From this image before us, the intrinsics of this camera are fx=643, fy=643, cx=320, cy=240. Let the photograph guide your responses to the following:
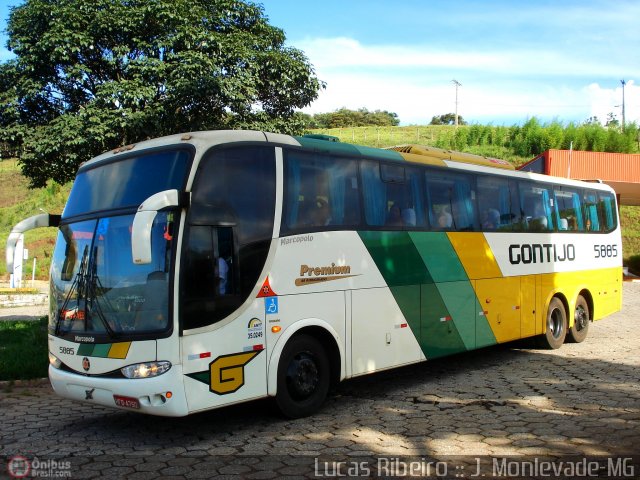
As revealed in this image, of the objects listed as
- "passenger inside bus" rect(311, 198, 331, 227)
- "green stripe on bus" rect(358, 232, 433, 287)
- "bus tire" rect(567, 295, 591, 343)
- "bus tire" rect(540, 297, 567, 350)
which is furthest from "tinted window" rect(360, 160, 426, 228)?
"bus tire" rect(567, 295, 591, 343)

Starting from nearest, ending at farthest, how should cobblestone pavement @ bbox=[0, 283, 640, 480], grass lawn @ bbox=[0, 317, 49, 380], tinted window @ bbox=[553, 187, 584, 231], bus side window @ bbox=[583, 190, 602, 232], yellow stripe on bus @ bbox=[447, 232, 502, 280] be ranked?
cobblestone pavement @ bbox=[0, 283, 640, 480]
grass lawn @ bbox=[0, 317, 49, 380]
yellow stripe on bus @ bbox=[447, 232, 502, 280]
tinted window @ bbox=[553, 187, 584, 231]
bus side window @ bbox=[583, 190, 602, 232]

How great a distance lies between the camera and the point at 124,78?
12148 millimetres

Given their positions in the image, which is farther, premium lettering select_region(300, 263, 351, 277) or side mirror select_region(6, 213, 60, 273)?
premium lettering select_region(300, 263, 351, 277)

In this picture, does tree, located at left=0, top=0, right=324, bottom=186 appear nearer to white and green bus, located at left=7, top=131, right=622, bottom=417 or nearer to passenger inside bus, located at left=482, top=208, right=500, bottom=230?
white and green bus, located at left=7, top=131, right=622, bottom=417

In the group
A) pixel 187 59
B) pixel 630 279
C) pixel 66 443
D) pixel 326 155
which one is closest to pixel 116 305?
pixel 66 443

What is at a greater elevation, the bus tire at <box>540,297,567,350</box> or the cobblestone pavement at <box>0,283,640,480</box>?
the bus tire at <box>540,297,567,350</box>

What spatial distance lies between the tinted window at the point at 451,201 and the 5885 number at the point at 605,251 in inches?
197

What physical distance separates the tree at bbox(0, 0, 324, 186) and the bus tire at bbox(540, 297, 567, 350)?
22.7ft

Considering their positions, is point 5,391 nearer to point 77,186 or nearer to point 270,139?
point 77,186

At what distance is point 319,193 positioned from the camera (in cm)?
771

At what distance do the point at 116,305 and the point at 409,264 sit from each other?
4183 mm

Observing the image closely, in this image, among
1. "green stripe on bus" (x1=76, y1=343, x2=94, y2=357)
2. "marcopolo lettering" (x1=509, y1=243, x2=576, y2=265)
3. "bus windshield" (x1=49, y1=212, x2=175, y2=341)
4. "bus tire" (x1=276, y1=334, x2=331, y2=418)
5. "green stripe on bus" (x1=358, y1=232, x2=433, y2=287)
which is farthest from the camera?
"marcopolo lettering" (x1=509, y1=243, x2=576, y2=265)

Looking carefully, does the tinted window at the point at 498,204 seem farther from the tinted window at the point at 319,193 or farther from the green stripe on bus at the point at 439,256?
the tinted window at the point at 319,193

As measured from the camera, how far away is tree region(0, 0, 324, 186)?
11.5m
